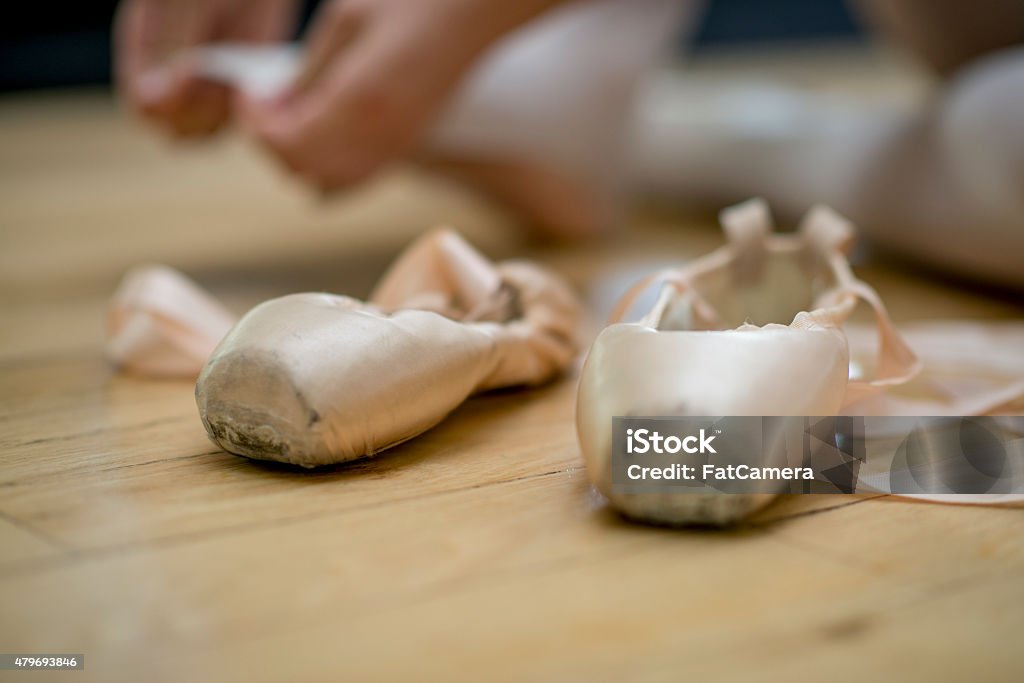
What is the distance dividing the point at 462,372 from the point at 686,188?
74 centimetres

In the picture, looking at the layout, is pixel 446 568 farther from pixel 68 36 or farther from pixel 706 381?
pixel 68 36

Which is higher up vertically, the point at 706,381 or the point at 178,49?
the point at 178,49

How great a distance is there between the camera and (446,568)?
370 millimetres

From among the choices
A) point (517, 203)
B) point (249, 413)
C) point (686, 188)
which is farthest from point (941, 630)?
point (686, 188)

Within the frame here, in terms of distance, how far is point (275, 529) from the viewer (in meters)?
0.40

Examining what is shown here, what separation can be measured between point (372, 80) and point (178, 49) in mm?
268

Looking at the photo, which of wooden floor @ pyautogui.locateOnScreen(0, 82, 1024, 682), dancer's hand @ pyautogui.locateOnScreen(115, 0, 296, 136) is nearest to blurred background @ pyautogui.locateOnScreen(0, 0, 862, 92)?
dancer's hand @ pyautogui.locateOnScreen(115, 0, 296, 136)

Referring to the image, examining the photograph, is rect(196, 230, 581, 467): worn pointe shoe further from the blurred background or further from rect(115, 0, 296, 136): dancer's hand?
the blurred background

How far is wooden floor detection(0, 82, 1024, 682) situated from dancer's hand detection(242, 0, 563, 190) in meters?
0.24

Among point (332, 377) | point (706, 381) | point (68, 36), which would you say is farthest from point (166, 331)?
point (68, 36)

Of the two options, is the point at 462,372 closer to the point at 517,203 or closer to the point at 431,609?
the point at 431,609

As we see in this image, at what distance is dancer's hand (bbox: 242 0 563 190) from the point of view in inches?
29.8

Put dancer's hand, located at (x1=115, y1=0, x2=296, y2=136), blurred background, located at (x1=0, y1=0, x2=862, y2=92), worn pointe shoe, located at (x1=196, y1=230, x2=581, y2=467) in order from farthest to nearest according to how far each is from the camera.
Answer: blurred background, located at (x1=0, y1=0, x2=862, y2=92), dancer's hand, located at (x1=115, y1=0, x2=296, y2=136), worn pointe shoe, located at (x1=196, y1=230, x2=581, y2=467)

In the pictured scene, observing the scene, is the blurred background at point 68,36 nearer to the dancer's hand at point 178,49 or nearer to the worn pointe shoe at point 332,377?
the dancer's hand at point 178,49
